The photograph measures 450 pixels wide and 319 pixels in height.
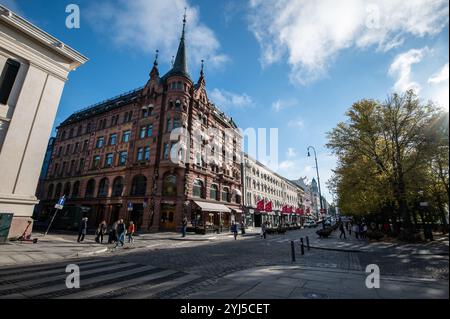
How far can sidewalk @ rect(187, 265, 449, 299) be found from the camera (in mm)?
4703

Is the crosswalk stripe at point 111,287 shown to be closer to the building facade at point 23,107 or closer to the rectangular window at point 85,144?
the building facade at point 23,107

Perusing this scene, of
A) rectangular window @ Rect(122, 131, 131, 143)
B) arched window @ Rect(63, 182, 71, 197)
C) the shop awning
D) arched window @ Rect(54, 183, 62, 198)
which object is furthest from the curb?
arched window @ Rect(54, 183, 62, 198)

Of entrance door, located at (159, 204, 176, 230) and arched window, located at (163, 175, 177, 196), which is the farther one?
arched window, located at (163, 175, 177, 196)

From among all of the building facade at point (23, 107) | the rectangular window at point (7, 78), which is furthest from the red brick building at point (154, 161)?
the rectangular window at point (7, 78)

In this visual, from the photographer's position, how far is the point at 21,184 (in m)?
13.9

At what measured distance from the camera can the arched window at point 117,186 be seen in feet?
98.3

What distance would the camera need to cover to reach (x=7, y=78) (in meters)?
14.4

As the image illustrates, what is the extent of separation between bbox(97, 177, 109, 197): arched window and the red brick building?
0.16 m

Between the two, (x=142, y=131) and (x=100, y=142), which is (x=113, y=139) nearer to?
(x=100, y=142)

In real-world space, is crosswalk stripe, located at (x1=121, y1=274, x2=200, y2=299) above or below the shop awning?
below

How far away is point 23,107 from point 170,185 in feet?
52.1

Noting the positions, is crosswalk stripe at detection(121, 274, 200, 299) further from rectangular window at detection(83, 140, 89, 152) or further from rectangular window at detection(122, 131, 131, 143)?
rectangular window at detection(83, 140, 89, 152)

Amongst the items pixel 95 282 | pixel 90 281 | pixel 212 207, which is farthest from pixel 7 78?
pixel 212 207

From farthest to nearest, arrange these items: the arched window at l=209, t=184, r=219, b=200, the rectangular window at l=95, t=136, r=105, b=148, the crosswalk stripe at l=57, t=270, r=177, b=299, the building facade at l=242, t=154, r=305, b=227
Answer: the building facade at l=242, t=154, r=305, b=227 < the rectangular window at l=95, t=136, r=105, b=148 < the arched window at l=209, t=184, r=219, b=200 < the crosswalk stripe at l=57, t=270, r=177, b=299
